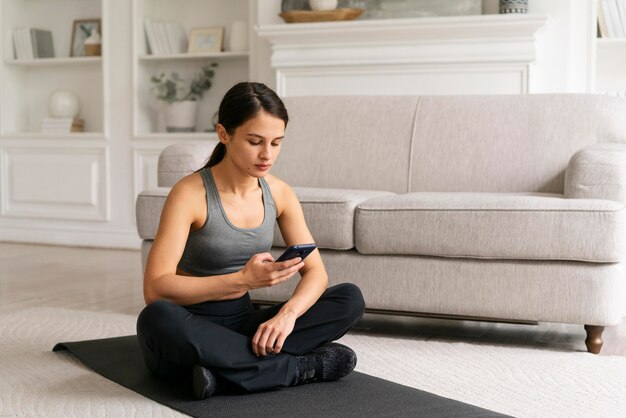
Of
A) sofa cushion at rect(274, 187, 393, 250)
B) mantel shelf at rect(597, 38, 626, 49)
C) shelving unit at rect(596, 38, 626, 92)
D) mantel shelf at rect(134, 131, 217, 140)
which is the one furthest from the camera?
mantel shelf at rect(134, 131, 217, 140)

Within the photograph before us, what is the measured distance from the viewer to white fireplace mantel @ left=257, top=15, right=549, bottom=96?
448 centimetres

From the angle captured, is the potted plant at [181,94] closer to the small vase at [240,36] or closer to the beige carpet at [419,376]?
the small vase at [240,36]

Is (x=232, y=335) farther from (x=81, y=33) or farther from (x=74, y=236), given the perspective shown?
(x=81, y=33)

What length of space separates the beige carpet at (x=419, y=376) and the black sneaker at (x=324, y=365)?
0.20 m

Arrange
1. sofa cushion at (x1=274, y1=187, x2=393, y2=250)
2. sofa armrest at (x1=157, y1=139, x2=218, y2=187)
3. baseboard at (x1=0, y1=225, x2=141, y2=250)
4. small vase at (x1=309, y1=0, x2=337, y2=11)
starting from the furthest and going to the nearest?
baseboard at (x1=0, y1=225, x2=141, y2=250) → small vase at (x1=309, y1=0, x2=337, y2=11) → sofa armrest at (x1=157, y1=139, x2=218, y2=187) → sofa cushion at (x1=274, y1=187, x2=393, y2=250)

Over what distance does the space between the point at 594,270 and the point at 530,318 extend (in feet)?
0.79

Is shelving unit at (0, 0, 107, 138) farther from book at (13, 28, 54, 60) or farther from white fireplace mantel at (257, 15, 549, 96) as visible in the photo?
white fireplace mantel at (257, 15, 549, 96)

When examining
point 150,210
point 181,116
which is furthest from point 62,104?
point 150,210

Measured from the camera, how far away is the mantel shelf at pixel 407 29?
174 inches

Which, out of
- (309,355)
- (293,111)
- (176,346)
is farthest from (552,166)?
(176,346)

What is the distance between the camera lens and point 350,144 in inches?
143

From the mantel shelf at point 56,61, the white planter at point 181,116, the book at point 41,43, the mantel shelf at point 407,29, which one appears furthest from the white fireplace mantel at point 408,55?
the book at point 41,43

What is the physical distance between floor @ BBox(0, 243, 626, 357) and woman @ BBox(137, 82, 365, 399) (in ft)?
2.74

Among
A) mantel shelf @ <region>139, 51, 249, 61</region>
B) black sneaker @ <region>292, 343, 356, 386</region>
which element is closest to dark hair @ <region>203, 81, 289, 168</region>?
black sneaker @ <region>292, 343, 356, 386</region>
